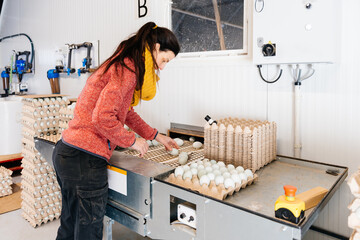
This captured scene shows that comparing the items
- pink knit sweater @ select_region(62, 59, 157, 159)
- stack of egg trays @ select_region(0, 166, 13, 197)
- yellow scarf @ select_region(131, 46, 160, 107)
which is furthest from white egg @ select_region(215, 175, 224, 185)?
stack of egg trays @ select_region(0, 166, 13, 197)

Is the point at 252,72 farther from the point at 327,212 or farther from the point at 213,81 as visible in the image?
the point at 327,212

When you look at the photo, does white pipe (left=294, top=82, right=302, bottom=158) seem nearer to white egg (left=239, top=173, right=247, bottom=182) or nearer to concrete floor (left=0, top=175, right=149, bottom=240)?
white egg (left=239, top=173, right=247, bottom=182)

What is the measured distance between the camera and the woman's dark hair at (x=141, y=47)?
1.46m

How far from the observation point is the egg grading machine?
115 cm

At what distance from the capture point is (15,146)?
404cm

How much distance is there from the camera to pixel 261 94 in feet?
7.31

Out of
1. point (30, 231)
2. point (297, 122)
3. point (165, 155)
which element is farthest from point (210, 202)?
point (30, 231)

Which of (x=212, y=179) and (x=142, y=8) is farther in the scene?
(x=142, y=8)

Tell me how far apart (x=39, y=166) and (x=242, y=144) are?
197 cm

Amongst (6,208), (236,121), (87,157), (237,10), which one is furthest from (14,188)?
(237,10)

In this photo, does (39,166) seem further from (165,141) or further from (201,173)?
(201,173)

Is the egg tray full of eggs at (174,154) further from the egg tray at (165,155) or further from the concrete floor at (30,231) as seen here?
the concrete floor at (30,231)

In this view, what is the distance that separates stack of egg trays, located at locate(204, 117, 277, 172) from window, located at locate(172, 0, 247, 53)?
85cm

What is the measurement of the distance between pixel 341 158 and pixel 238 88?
90cm
